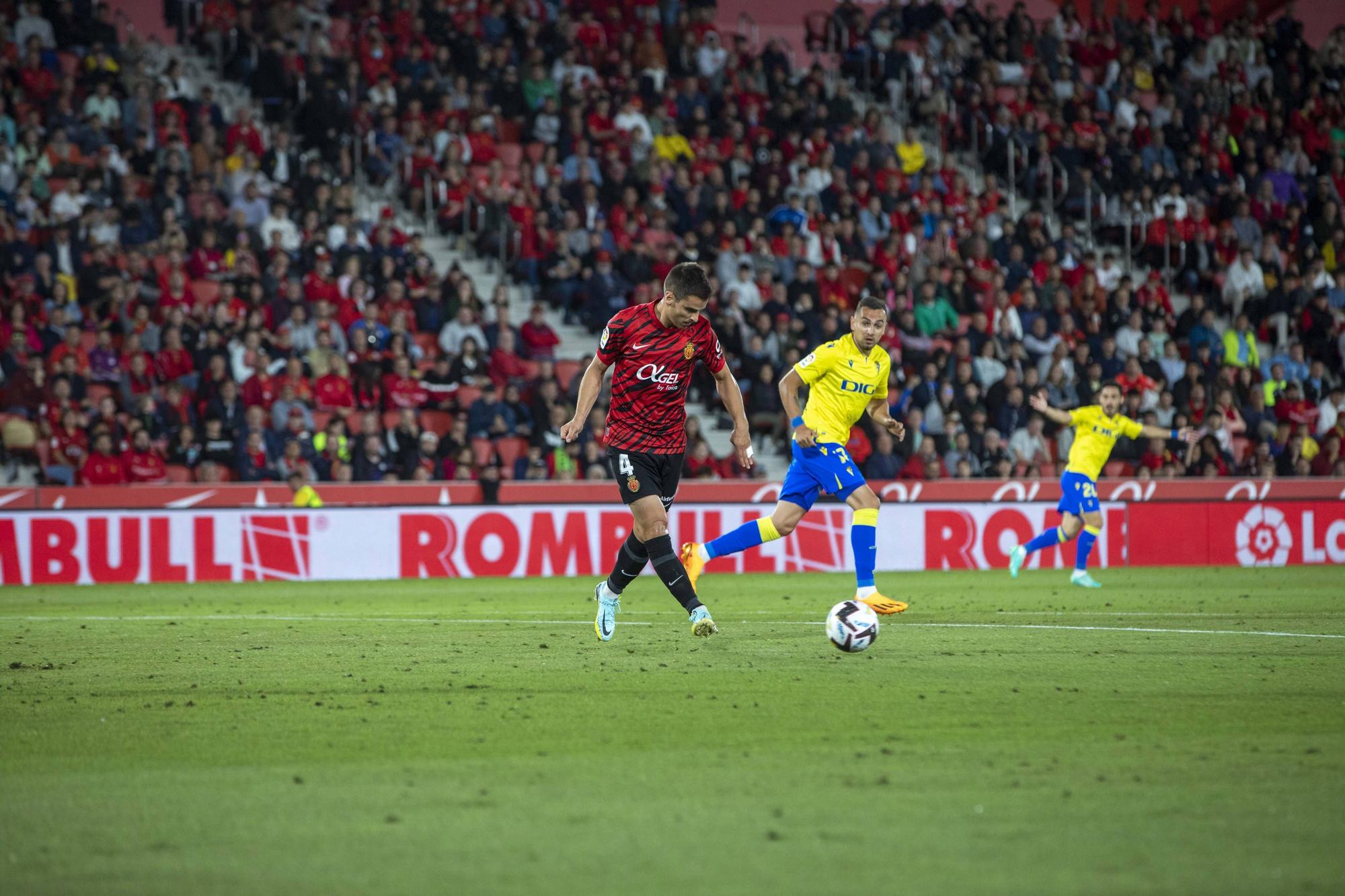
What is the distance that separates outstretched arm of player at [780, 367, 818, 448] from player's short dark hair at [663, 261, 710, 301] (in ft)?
8.32

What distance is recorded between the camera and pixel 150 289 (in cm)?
2056

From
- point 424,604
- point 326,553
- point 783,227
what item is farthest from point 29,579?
point 783,227

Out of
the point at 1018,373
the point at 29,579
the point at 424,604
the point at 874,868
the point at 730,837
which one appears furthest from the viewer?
the point at 1018,373

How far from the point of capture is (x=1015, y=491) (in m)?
22.4

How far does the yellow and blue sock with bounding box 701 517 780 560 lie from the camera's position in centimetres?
1187

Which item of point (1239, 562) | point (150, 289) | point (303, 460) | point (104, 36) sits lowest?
point (1239, 562)

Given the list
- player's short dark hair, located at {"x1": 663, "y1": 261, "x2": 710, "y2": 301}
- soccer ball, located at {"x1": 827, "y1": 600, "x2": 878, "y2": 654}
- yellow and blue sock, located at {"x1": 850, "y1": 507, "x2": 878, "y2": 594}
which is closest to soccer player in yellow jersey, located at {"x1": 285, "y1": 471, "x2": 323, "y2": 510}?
yellow and blue sock, located at {"x1": 850, "y1": 507, "x2": 878, "y2": 594}

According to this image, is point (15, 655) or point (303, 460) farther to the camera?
point (303, 460)

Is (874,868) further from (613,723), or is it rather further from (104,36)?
(104,36)

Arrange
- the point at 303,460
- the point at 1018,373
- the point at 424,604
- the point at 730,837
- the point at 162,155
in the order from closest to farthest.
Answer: the point at 730,837, the point at 424,604, the point at 303,460, the point at 162,155, the point at 1018,373

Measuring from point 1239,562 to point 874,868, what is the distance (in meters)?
19.4

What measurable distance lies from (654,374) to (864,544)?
2733 millimetres

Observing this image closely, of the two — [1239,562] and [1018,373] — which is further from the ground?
[1018,373]

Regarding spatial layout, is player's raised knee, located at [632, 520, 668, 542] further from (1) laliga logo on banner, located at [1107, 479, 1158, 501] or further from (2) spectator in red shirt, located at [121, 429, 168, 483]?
(1) laliga logo on banner, located at [1107, 479, 1158, 501]
